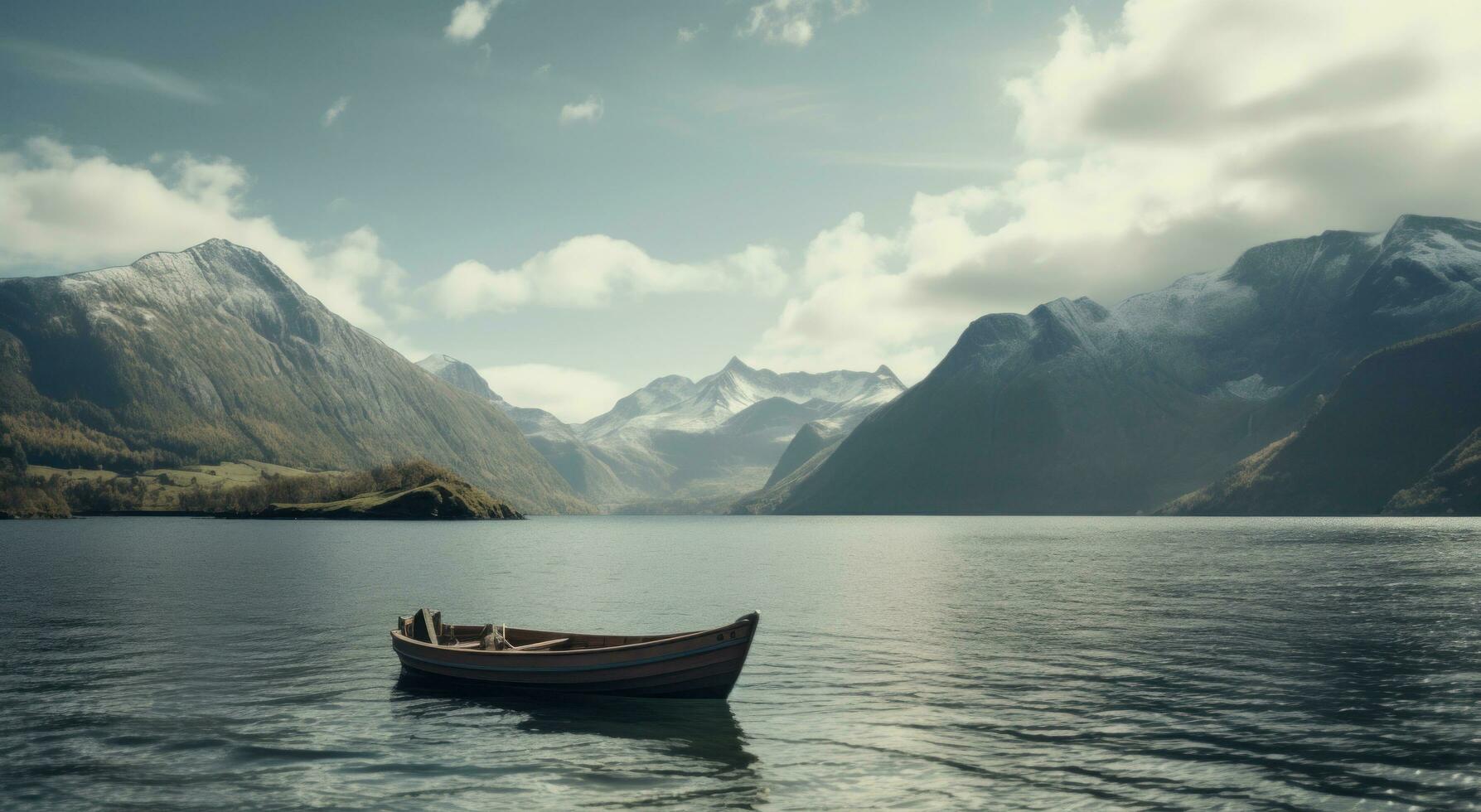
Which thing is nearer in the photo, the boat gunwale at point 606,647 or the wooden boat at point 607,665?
the boat gunwale at point 606,647

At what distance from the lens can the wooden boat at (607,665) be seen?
115 ft

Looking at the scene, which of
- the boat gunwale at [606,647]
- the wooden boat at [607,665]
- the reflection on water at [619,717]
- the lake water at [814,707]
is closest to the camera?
the lake water at [814,707]

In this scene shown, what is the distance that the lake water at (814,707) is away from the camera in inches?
1014

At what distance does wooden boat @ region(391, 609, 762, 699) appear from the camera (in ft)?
115

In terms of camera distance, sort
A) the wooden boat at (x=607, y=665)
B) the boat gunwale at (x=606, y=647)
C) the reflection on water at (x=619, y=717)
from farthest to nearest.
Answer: the wooden boat at (x=607, y=665) → the boat gunwale at (x=606, y=647) → the reflection on water at (x=619, y=717)

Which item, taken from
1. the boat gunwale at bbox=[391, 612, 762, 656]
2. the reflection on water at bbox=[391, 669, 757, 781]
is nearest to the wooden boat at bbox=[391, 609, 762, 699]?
the boat gunwale at bbox=[391, 612, 762, 656]

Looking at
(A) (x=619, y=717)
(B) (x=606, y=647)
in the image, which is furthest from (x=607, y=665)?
(A) (x=619, y=717)

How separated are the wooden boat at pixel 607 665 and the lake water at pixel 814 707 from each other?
2.92ft

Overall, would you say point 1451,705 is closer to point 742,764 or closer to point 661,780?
point 742,764

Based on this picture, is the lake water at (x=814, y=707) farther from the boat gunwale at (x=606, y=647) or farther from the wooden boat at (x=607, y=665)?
the boat gunwale at (x=606, y=647)

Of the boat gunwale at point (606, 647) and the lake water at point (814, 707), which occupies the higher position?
the boat gunwale at point (606, 647)

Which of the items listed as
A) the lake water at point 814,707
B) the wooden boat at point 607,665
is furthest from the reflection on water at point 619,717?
the wooden boat at point 607,665

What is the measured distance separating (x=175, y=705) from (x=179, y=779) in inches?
449

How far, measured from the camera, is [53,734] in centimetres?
3195
